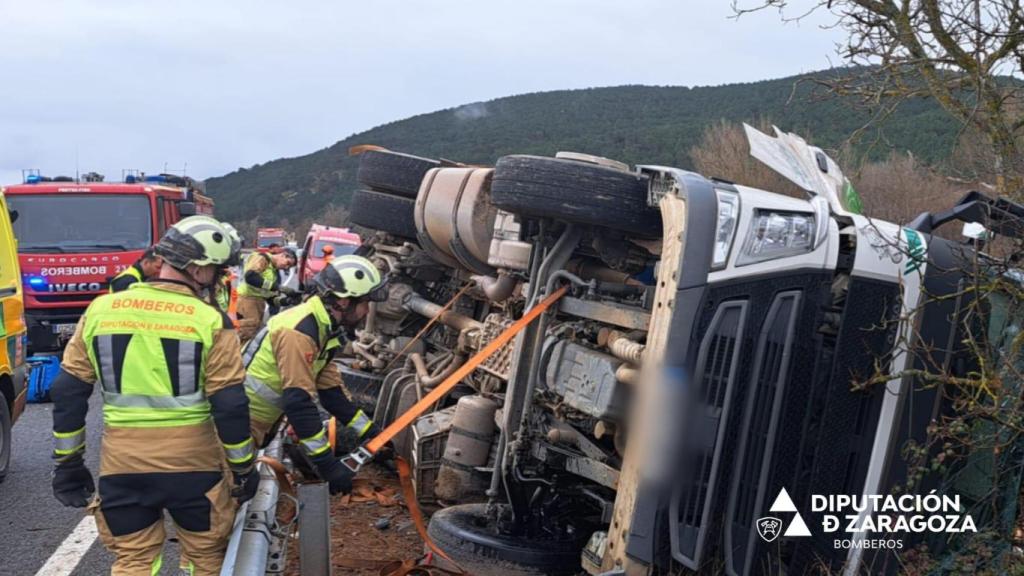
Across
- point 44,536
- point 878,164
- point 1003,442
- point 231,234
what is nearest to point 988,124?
point 1003,442

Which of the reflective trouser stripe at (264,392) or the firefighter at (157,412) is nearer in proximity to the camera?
the firefighter at (157,412)

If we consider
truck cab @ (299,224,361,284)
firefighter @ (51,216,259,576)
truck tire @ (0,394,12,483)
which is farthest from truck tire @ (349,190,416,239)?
truck cab @ (299,224,361,284)

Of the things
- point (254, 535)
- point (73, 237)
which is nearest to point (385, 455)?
point (254, 535)

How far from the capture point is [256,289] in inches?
412

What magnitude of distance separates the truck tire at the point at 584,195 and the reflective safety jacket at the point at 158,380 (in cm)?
137

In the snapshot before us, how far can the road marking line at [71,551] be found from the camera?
5.04 metres

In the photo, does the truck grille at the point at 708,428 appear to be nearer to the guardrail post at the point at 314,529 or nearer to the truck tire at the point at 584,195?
the truck tire at the point at 584,195

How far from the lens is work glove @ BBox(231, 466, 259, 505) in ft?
12.7

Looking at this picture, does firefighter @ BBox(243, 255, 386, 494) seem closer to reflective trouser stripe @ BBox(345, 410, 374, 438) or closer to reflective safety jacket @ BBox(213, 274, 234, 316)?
reflective trouser stripe @ BBox(345, 410, 374, 438)

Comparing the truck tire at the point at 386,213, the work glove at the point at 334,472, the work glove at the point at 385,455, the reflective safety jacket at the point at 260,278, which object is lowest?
the work glove at the point at 385,455

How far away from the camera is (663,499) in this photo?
3.61 metres

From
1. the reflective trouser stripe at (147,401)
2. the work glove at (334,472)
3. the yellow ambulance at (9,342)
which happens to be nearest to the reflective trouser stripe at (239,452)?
the reflective trouser stripe at (147,401)

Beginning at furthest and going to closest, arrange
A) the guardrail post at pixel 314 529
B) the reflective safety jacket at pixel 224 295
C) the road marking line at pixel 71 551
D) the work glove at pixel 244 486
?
1. the reflective safety jacket at pixel 224 295
2. the road marking line at pixel 71 551
3. the guardrail post at pixel 314 529
4. the work glove at pixel 244 486

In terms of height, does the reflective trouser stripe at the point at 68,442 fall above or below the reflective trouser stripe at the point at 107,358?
below
